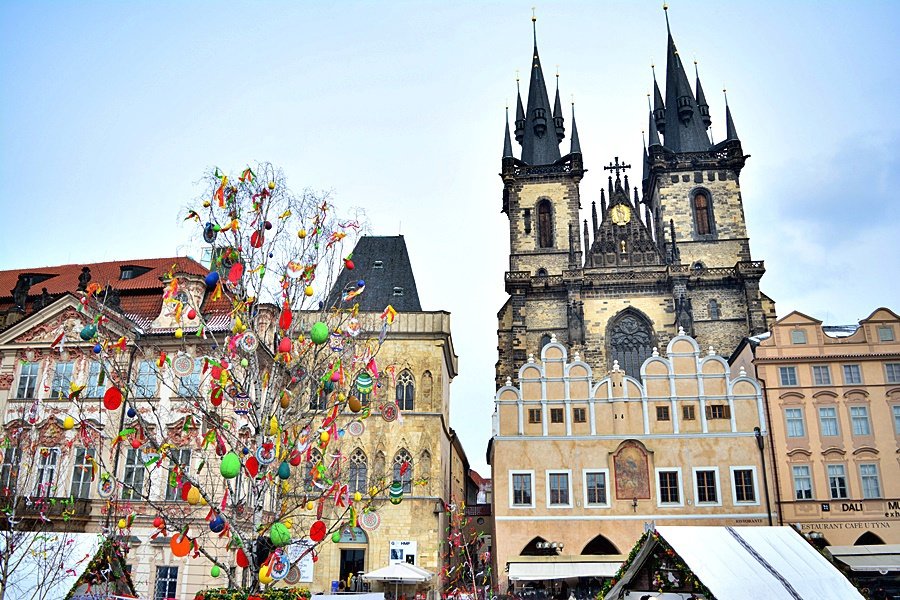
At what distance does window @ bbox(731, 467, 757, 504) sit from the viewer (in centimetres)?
2670

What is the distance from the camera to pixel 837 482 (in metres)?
26.9

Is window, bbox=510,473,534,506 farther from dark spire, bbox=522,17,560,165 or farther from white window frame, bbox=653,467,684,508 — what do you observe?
dark spire, bbox=522,17,560,165

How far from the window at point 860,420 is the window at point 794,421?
1.74m

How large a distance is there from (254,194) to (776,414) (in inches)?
820

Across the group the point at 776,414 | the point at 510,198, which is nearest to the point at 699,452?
the point at 776,414

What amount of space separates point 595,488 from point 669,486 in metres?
2.53

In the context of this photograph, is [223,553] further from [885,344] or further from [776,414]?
[885,344]

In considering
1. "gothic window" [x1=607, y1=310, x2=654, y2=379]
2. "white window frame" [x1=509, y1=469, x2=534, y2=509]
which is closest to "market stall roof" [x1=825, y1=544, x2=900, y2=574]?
"white window frame" [x1=509, y1=469, x2=534, y2=509]

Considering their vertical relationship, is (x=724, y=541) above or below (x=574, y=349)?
below

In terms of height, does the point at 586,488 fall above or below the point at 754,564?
above

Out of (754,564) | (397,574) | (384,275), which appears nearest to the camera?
(754,564)

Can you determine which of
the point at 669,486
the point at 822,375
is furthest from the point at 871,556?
the point at 822,375

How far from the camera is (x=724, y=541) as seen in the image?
12141 mm

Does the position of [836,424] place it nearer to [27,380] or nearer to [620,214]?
[620,214]
